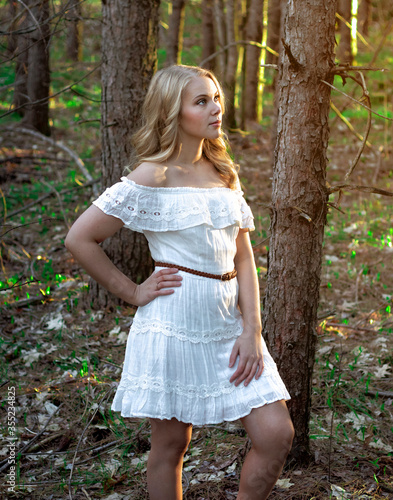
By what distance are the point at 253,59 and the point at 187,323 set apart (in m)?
10.1

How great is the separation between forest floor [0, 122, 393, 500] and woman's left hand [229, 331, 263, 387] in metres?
0.81

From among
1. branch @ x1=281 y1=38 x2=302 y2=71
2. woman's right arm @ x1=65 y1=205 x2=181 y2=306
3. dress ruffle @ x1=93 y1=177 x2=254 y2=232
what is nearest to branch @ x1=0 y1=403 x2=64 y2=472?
woman's right arm @ x1=65 y1=205 x2=181 y2=306

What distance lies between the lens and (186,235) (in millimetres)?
2348

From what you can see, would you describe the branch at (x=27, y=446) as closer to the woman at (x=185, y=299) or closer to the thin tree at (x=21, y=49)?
the woman at (x=185, y=299)

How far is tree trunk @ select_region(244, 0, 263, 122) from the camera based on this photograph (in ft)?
33.4

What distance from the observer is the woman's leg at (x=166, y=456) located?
2.34 meters

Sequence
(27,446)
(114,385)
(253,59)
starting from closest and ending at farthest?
(27,446) → (114,385) → (253,59)

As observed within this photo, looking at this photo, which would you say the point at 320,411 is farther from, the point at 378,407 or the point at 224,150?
the point at 224,150

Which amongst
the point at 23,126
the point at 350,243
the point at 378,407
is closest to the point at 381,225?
the point at 350,243

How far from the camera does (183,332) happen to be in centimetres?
228

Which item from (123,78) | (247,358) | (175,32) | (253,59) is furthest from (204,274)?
(253,59)

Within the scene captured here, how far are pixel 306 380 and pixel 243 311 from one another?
806mm

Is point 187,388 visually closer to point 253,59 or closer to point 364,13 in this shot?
point 253,59

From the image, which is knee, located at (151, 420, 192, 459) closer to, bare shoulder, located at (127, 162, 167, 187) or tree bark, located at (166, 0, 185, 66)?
bare shoulder, located at (127, 162, 167, 187)
